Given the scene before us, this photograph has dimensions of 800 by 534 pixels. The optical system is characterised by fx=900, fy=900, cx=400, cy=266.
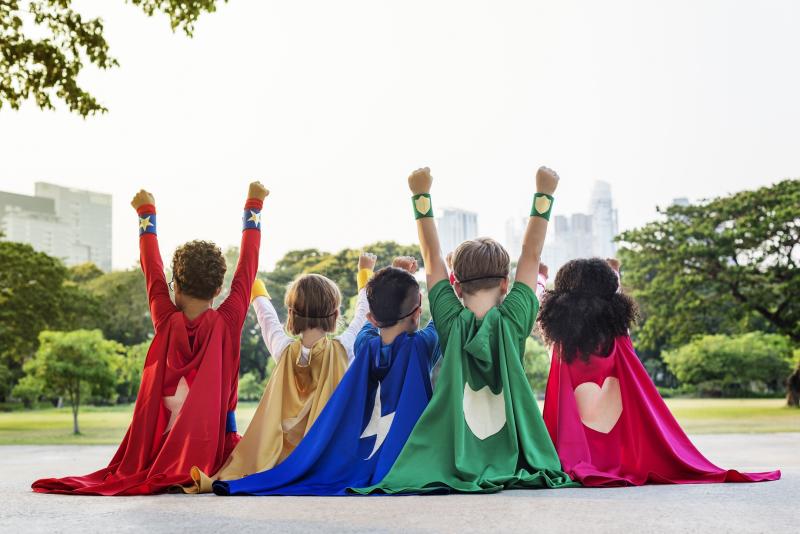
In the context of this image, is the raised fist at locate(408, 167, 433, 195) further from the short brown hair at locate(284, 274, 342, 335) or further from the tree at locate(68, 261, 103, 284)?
the tree at locate(68, 261, 103, 284)

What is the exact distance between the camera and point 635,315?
5371 millimetres

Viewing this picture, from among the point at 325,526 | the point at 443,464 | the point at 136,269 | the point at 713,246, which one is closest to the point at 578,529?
the point at 325,526

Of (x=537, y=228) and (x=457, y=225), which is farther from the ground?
(x=457, y=225)

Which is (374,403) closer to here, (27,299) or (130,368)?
(130,368)

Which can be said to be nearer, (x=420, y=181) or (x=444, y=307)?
(x=444, y=307)

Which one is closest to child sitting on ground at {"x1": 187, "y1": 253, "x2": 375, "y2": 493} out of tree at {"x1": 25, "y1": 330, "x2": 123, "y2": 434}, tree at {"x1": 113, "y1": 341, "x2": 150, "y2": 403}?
tree at {"x1": 113, "y1": 341, "x2": 150, "y2": 403}

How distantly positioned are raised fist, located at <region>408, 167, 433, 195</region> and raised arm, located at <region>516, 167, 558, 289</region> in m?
0.61

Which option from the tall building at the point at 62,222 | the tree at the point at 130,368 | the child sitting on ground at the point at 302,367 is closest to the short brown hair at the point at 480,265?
the child sitting on ground at the point at 302,367

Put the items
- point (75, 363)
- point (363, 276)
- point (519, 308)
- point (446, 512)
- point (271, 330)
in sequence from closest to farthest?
point (446, 512)
point (519, 308)
point (271, 330)
point (363, 276)
point (75, 363)

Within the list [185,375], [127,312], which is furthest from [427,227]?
[127,312]

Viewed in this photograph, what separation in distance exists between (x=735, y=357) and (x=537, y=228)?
1356 inches

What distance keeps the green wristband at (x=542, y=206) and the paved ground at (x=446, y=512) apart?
153cm

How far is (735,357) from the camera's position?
1446 inches

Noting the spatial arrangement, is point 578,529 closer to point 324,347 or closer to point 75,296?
point 324,347
